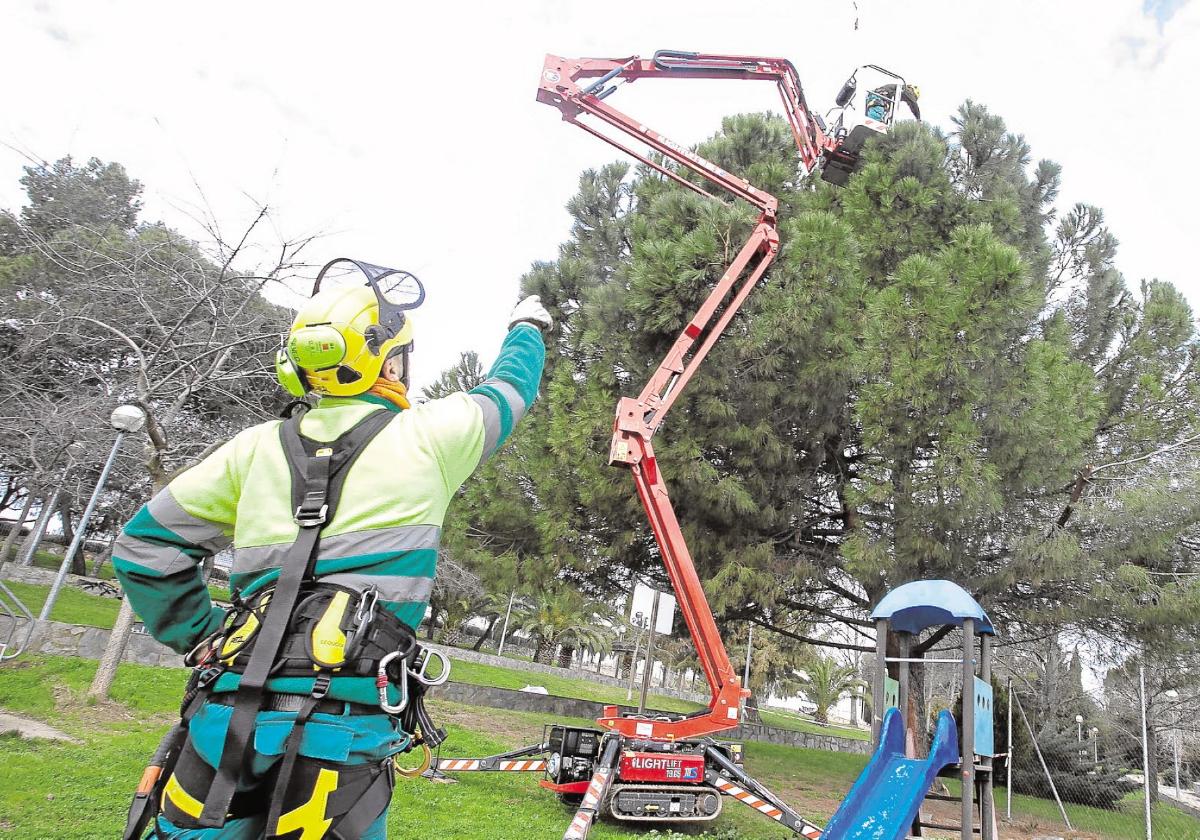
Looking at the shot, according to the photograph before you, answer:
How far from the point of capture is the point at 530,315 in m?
2.61

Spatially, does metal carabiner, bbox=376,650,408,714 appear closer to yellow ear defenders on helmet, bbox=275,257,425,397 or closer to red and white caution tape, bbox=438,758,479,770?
yellow ear defenders on helmet, bbox=275,257,425,397

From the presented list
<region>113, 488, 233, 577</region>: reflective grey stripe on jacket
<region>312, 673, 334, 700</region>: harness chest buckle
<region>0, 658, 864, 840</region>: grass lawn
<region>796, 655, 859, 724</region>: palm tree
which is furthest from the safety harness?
<region>796, 655, 859, 724</region>: palm tree

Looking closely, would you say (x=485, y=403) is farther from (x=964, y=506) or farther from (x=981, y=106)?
(x=981, y=106)

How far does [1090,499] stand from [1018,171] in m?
5.82

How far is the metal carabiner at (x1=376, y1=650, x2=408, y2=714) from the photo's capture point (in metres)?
1.70

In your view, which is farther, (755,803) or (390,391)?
(755,803)

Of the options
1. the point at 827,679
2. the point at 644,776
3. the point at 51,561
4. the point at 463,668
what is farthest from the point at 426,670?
the point at 827,679

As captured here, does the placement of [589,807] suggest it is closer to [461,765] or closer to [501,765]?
[501,765]

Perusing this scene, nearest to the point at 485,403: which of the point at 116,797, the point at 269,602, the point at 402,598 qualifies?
the point at 402,598

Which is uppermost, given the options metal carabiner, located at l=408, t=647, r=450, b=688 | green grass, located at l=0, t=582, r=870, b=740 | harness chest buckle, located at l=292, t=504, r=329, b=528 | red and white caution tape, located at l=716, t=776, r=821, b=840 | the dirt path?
harness chest buckle, located at l=292, t=504, r=329, b=528

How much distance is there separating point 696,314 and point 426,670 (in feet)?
27.4

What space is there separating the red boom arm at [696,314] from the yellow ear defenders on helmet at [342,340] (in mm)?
6408

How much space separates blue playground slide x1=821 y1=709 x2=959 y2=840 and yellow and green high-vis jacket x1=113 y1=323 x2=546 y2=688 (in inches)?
160

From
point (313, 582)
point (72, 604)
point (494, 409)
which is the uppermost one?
point (494, 409)
